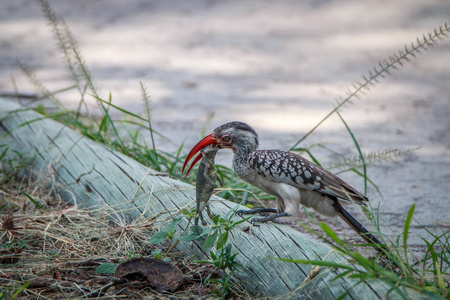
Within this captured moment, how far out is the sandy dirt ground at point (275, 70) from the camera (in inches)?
190

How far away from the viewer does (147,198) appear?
2994mm

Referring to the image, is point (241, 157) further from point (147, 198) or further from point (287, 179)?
point (147, 198)

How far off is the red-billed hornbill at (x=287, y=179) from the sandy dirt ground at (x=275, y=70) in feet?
2.14

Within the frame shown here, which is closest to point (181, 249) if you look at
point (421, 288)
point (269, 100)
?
point (421, 288)

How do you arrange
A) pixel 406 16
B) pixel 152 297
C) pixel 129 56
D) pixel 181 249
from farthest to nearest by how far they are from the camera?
pixel 406 16, pixel 129 56, pixel 181 249, pixel 152 297

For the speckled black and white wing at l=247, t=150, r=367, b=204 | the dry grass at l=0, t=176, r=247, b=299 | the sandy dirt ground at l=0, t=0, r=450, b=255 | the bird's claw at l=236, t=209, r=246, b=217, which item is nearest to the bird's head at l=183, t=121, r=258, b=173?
the speckled black and white wing at l=247, t=150, r=367, b=204

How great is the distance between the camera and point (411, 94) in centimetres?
629

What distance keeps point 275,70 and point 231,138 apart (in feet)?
14.0

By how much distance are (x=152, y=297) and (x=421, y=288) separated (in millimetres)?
1059

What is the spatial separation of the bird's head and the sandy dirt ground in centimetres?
95

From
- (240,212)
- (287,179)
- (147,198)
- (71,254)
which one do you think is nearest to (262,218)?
(240,212)

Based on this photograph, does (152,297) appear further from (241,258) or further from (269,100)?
(269,100)

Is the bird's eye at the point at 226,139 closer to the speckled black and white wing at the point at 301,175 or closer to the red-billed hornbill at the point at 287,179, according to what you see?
the red-billed hornbill at the point at 287,179

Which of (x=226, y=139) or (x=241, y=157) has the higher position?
(x=226, y=139)
